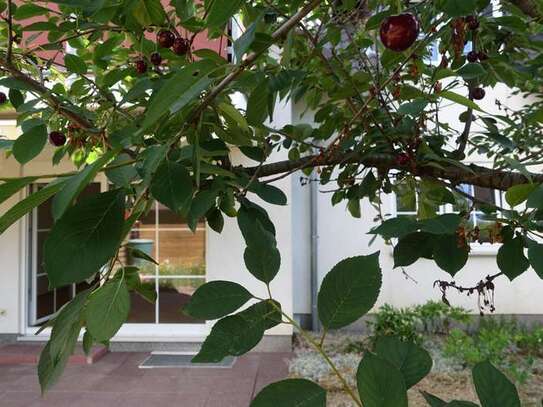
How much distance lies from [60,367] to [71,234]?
0.18 metres

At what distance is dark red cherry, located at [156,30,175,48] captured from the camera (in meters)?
1.31

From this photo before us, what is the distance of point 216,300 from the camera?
1.95ft

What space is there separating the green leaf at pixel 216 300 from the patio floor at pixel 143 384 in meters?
3.63

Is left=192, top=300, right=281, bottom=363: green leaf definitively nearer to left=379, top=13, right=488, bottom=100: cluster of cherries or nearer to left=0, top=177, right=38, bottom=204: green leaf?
left=0, top=177, right=38, bottom=204: green leaf

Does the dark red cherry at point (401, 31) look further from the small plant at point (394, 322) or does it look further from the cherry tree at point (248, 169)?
the small plant at point (394, 322)


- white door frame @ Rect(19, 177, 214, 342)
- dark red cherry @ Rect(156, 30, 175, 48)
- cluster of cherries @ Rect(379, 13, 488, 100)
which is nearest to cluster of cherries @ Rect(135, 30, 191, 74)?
dark red cherry @ Rect(156, 30, 175, 48)

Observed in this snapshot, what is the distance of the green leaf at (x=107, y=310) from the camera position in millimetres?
506

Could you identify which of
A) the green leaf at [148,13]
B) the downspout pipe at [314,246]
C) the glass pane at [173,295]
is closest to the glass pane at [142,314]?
the glass pane at [173,295]

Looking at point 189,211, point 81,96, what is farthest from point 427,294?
point 189,211

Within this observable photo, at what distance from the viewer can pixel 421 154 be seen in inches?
52.5

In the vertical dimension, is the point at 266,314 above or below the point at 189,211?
below

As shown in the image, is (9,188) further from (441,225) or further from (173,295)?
(173,295)

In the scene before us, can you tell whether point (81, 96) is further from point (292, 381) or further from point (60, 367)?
point (292, 381)

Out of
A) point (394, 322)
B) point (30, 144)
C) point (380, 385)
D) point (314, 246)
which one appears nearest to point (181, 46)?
point (30, 144)
